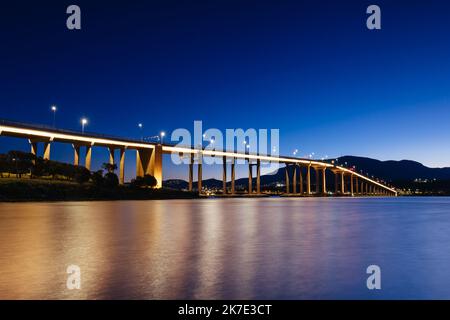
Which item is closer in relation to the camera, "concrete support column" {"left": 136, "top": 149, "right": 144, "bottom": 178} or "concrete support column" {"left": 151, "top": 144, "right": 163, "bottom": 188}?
"concrete support column" {"left": 151, "top": 144, "right": 163, "bottom": 188}

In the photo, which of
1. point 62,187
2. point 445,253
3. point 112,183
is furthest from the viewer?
point 112,183

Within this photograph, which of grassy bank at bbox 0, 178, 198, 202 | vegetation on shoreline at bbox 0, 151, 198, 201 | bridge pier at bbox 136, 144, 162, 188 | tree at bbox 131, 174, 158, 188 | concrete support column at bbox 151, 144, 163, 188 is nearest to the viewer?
grassy bank at bbox 0, 178, 198, 202

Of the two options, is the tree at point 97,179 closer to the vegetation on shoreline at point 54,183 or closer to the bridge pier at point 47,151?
the vegetation on shoreline at point 54,183

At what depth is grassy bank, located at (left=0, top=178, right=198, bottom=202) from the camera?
2269 inches

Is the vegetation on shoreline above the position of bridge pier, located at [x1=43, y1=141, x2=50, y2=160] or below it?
below

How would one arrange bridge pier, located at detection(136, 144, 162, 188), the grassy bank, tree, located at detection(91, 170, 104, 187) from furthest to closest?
bridge pier, located at detection(136, 144, 162, 188) < tree, located at detection(91, 170, 104, 187) < the grassy bank

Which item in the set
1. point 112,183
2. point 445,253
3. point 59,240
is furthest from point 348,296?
Answer: point 112,183

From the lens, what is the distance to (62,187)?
68375 millimetres

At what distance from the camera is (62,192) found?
2638 inches

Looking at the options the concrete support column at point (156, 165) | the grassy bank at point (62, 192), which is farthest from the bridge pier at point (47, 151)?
the concrete support column at point (156, 165)

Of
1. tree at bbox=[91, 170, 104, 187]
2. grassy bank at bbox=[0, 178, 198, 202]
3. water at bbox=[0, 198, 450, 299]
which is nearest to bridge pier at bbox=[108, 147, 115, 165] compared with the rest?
grassy bank at bbox=[0, 178, 198, 202]

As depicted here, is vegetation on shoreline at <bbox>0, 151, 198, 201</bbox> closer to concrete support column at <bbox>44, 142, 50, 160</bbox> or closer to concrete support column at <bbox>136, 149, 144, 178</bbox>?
concrete support column at <bbox>44, 142, 50, 160</bbox>
